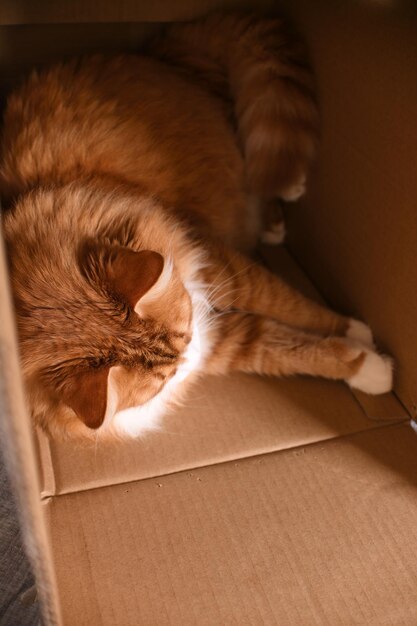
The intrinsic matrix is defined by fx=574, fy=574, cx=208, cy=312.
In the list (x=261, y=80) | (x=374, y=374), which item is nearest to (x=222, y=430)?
(x=374, y=374)

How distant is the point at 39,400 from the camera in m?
1.14

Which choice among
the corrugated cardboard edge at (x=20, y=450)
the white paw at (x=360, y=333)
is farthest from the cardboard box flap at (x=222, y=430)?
the corrugated cardboard edge at (x=20, y=450)

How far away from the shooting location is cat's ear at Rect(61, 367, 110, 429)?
94 centimetres

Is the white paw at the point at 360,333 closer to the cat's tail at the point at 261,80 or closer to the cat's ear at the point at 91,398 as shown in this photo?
the cat's tail at the point at 261,80

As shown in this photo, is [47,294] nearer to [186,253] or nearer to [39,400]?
[39,400]

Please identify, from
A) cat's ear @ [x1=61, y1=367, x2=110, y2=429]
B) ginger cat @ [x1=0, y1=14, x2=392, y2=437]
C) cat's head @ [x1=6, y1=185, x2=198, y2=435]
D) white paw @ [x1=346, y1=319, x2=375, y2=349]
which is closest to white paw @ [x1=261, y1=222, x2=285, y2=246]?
ginger cat @ [x1=0, y1=14, x2=392, y2=437]

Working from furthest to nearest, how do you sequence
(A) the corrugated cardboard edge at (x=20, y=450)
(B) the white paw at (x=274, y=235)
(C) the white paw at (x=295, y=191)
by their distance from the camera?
(B) the white paw at (x=274, y=235) → (C) the white paw at (x=295, y=191) → (A) the corrugated cardboard edge at (x=20, y=450)

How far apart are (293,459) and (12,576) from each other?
2.07 ft

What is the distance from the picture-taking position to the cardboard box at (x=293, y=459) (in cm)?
108

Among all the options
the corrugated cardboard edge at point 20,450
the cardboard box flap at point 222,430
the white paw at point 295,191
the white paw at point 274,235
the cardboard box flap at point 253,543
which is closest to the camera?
the corrugated cardboard edge at point 20,450

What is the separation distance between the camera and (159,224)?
1265 millimetres

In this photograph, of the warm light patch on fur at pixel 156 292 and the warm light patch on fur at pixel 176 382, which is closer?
the warm light patch on fur at pixel 156 292

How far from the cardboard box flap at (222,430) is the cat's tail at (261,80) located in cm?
59

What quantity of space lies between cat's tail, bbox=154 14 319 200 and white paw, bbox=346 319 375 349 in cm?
44
